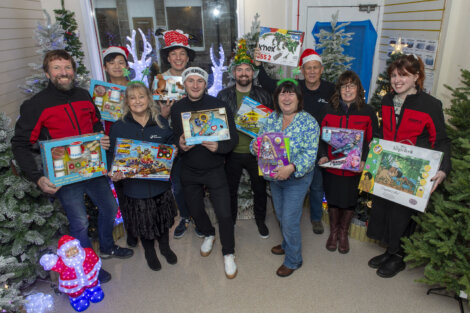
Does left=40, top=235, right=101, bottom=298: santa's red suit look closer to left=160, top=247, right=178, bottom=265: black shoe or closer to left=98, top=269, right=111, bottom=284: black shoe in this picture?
left=98, top=269, right=111, bottom=284: black shoe

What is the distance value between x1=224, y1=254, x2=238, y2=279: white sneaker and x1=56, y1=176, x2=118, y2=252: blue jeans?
3.87 feet

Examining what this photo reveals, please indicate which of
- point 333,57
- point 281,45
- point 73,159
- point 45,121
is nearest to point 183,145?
point 73,159

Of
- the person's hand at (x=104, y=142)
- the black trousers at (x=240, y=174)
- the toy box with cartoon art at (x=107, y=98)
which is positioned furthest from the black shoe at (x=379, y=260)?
the toy box with cartoon art at (x=107, y=98)

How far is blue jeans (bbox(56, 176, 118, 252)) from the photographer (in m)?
2.69

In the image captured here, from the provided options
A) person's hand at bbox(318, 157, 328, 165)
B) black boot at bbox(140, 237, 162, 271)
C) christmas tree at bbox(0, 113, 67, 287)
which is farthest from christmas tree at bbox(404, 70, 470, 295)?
christmas tree at bbox(0, 113, 67, 287)

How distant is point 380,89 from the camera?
362 centimetres

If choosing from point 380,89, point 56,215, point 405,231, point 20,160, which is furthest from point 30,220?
point 380,89

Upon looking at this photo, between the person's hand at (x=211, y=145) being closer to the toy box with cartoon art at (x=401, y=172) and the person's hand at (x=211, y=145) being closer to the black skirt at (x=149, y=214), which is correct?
the black skirt at (x=149, y=214)

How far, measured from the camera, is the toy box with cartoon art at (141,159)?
2601mm

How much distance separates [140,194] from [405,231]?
2404mm

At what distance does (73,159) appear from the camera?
2.56m

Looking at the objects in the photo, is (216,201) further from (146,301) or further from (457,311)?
(457,311)

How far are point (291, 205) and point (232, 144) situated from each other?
75 cm

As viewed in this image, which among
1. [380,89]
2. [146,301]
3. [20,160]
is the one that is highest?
[380,89]
